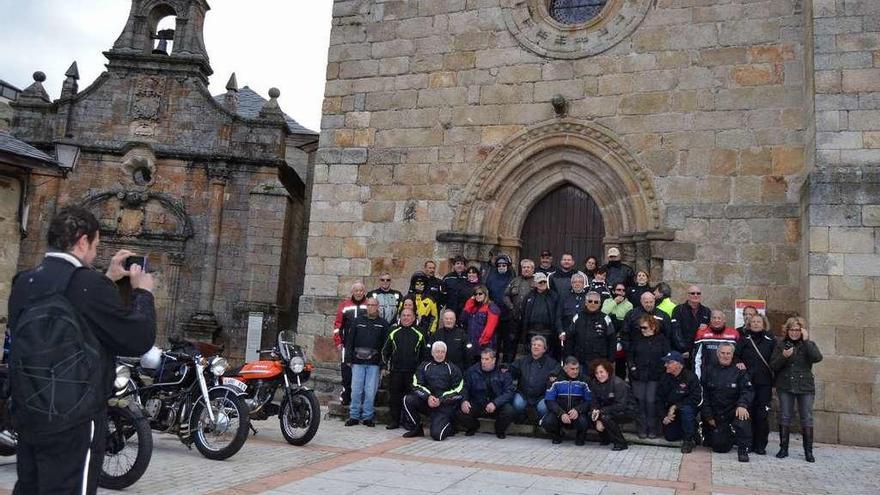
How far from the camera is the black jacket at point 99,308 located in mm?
2764

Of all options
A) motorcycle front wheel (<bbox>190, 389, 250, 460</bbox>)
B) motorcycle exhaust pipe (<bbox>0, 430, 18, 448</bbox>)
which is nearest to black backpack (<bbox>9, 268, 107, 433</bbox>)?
motorcycle exhaust pipe (<bbox>0, 430, 18, 448</bbox>)

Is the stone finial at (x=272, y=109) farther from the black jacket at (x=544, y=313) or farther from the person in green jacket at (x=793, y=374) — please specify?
the person in green jacket at (x=793, y=374)

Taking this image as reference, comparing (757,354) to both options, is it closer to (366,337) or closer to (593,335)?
(593,335)

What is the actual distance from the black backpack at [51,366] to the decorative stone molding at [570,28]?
833cm

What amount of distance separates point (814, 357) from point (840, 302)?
127 centimetres

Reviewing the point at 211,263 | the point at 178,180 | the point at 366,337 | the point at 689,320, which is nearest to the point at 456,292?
the point at 366,337

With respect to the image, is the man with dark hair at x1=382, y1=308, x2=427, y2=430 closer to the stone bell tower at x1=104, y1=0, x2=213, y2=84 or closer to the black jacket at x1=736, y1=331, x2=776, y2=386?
the black jacket at x1=736, y1=331, x2=776, y2=386

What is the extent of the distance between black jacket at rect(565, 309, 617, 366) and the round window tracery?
4.65 meters

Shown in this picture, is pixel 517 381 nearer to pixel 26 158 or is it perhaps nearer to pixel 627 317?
pixel 627 317

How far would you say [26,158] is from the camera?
9508 mm

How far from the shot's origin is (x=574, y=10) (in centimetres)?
1030

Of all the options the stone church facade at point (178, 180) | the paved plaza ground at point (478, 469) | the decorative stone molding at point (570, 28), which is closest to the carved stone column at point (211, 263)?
the stone church facade at point (178, 180)

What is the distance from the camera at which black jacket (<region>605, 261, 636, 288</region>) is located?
27.9 feet

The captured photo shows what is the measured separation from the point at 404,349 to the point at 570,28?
201 inches
